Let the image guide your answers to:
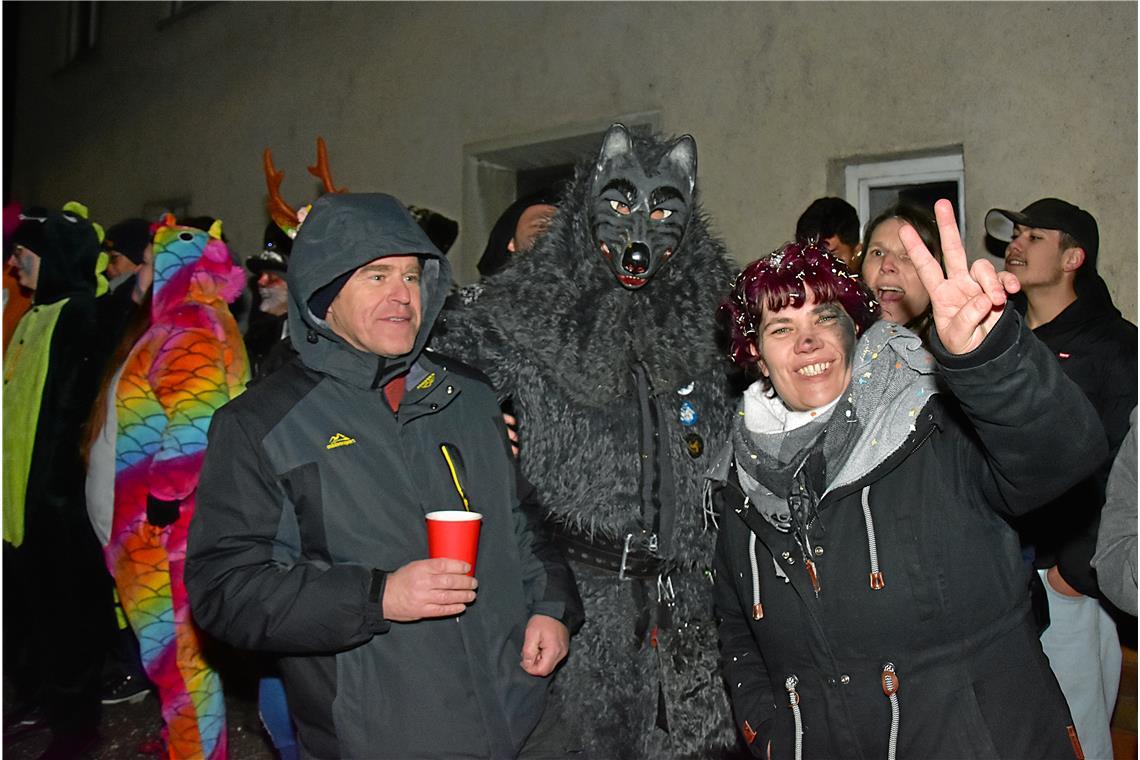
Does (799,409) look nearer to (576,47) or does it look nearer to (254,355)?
(254,355)

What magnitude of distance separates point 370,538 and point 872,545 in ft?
3.54

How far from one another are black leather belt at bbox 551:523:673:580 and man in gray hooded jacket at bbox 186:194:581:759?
305mm

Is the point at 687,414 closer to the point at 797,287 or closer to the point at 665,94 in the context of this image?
the point at 797,287

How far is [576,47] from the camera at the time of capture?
6.81m

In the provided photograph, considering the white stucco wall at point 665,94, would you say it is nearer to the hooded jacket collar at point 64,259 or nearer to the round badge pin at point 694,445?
the round badge pin at point 694,445

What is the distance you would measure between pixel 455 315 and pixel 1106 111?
139 inches

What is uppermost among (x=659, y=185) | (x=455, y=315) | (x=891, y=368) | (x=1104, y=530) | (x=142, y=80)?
(x=142, y=80)

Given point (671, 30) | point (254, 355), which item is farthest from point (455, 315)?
point (671, 30)

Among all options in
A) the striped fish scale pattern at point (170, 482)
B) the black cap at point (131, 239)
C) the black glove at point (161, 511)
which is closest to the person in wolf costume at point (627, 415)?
the striped fish scale pattern at point (170, 482)

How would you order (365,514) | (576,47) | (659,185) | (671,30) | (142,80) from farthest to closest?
1. (142,80)
2. (576,47)
3. (671,30)
4. (659,185)
5. (365,514)

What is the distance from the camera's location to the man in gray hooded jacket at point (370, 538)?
2.00 metres

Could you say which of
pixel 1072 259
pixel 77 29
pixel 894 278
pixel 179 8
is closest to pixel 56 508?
pixel 894 278

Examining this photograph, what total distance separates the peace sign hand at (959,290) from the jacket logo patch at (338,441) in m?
1.26

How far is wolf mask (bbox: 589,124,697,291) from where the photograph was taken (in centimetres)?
275
